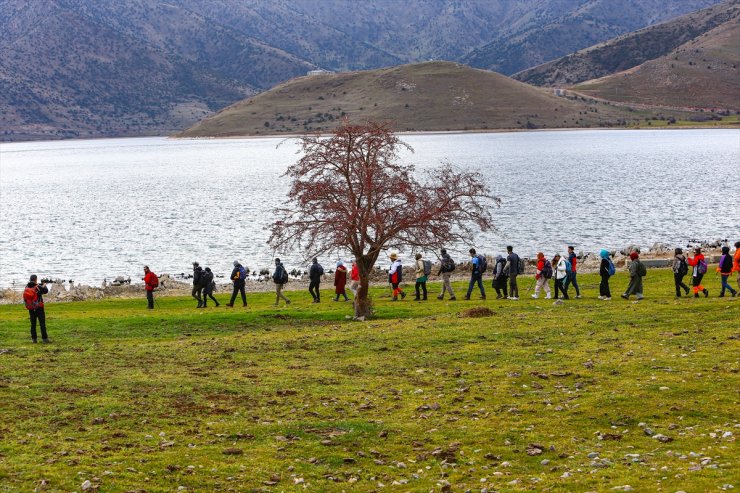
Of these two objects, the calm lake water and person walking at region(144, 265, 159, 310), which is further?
the calm lake water

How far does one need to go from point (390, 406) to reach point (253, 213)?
3244 inches

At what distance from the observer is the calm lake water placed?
67938 millimetres

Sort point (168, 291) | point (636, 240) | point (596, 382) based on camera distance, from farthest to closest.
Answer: point (636, 240) < point (168, 291) < point (596, 382)

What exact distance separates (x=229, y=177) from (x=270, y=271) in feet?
349

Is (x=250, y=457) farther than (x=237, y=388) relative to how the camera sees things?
No

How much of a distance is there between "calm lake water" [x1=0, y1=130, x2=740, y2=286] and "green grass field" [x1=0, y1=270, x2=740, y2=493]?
45.9 feet

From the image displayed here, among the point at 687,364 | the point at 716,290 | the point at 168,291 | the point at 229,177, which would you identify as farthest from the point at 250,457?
A: the point at 229,177

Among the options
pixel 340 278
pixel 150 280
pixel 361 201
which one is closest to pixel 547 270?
pixel 361 201

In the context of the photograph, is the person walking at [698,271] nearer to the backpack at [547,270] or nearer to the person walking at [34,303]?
the backpack at [547,270]

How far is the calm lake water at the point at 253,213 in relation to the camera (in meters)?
67.9

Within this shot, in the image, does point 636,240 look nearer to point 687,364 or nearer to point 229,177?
point 687,364

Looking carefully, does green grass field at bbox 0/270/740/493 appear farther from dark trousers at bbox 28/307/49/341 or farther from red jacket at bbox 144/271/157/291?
red jacket at bbox 144/271/157/291

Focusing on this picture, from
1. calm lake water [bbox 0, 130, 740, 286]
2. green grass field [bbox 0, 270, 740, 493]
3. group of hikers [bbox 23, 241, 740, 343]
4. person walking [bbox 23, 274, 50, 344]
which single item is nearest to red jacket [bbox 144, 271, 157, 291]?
group of hikers [bbox 23, 241, 740, 343]

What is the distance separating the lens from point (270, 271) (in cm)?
5912
